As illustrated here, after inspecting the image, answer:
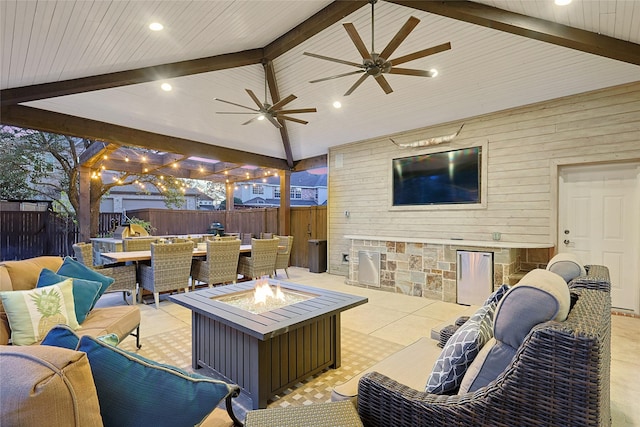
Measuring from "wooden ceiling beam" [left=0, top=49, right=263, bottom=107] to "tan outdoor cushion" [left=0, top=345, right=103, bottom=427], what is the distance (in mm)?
4467

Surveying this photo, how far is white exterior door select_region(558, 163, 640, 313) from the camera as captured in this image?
165 inches

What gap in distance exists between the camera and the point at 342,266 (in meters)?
7.39

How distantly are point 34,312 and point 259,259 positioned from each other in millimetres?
3904

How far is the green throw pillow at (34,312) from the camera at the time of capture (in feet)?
6.96

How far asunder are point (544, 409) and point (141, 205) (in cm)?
1691

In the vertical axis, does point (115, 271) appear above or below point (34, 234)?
below

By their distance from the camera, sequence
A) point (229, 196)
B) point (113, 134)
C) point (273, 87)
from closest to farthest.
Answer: point (113, 134) → point (273, 87) → point (229, 196)

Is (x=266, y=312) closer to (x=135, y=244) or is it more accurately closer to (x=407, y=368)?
(x=407, y=368)

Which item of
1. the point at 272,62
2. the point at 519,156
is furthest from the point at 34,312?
the point at 519,156

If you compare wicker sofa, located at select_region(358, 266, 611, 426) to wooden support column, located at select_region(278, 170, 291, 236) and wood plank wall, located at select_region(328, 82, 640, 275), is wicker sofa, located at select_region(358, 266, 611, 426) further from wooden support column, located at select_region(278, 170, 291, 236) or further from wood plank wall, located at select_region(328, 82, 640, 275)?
wooden support column, located at select_region(278, 170, 291, 236)

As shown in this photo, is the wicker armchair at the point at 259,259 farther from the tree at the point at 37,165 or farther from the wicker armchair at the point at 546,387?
the tree at the point at 37,165

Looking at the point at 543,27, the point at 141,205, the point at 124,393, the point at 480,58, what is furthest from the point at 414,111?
the point at 141,205

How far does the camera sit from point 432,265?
5242 mm

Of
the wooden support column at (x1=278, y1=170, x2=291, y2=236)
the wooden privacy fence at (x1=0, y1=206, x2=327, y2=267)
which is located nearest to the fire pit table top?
the wooden privacy fence at (x1=0, y1=206, x2=327, y2=267)
